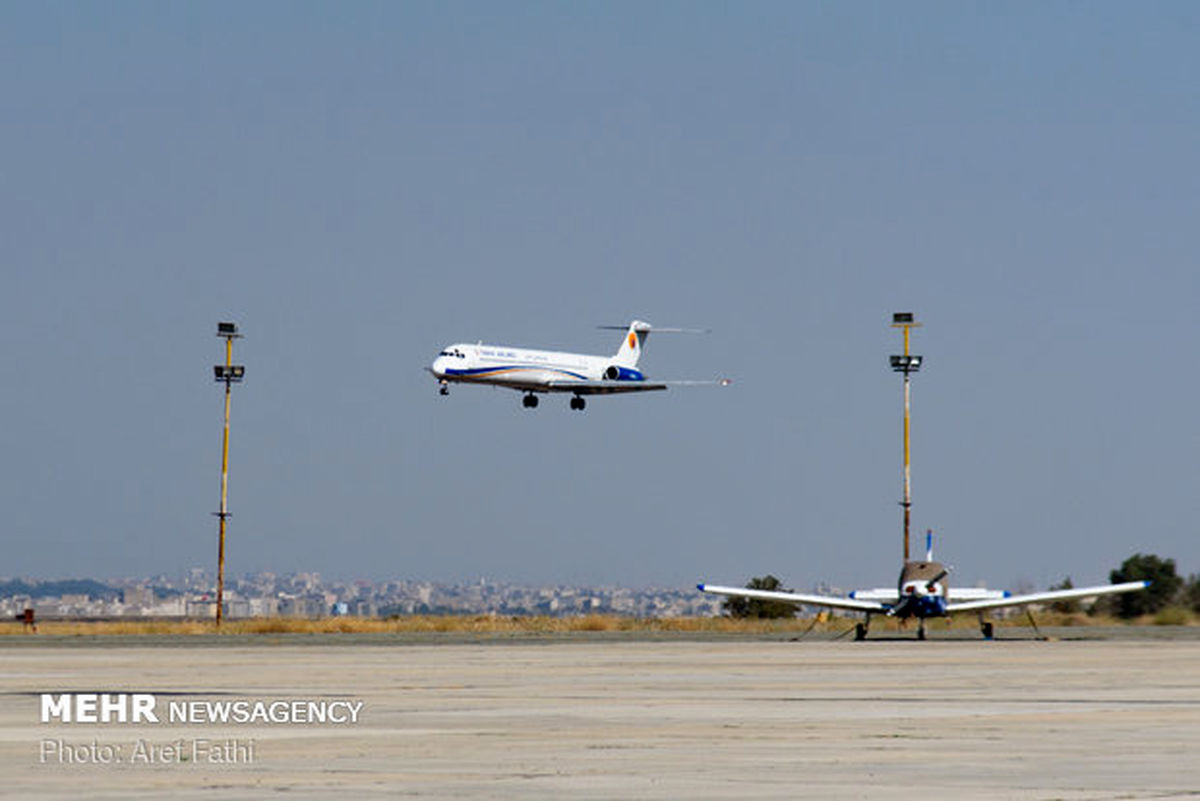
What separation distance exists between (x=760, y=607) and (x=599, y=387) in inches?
853

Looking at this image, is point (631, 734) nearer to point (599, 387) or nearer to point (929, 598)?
point (929, 598)

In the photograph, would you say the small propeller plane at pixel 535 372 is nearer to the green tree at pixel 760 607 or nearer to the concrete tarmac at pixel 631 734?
the green tree at pixel 760 607

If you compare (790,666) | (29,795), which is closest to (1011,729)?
(29,795)

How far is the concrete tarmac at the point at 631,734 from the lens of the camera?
19000 mm

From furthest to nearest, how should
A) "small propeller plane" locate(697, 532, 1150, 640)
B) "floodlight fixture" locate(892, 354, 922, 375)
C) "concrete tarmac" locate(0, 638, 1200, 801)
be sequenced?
"floodlight fixture" locate(892, 354, 922, 375) < "small propeller plane" locate(697, 532, 1150, 640) < "concrete tarmac" locate(0, 638, 1200, 801)

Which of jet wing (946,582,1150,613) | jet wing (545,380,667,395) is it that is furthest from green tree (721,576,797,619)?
jet wing (946,582,1150,613)

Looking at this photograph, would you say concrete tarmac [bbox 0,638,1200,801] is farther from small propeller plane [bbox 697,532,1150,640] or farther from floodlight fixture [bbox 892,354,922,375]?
floodlight fixture [bbox 892,354,922,375]

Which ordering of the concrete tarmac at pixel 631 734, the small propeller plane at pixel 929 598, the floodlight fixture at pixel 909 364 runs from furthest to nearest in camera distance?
the floodlight fixture at pixel 909 364 < the small propeller plane at pixel 929 598 < the concrete tarmac at pixel 631 734

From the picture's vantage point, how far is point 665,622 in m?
102

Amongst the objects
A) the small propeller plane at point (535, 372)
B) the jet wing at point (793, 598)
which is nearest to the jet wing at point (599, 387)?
the small propeller plane at point (535, 372)

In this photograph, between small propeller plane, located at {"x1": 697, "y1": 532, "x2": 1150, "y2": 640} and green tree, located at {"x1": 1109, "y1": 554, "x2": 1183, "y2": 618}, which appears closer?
small propeller plane, located at {"x1": 697, "y1": 532, "x2": 1150, "y2": 640}

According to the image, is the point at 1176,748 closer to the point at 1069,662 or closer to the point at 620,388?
the point at 1069,662

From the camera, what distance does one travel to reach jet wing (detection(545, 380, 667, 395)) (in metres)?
127

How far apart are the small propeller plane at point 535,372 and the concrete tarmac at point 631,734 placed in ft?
236
